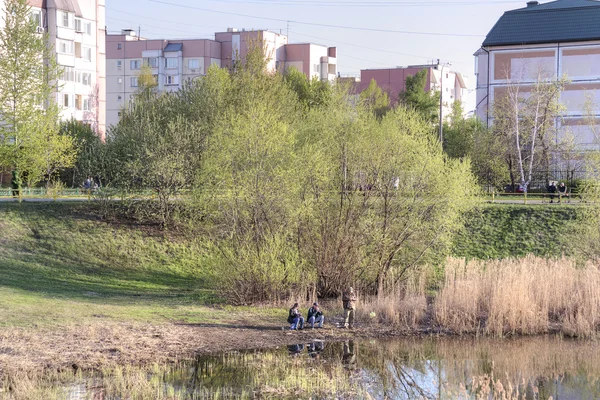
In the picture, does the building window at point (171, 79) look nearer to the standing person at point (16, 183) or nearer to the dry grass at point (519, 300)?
the standing person at point (16, 183)

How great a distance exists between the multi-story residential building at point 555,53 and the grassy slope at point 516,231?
20348mm

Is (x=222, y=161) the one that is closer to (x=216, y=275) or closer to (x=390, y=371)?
(x=216, y=275)

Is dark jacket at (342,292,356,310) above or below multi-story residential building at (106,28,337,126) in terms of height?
below

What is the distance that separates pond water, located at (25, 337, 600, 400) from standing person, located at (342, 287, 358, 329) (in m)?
1.43

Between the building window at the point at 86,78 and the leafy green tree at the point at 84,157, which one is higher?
the building window at the point at 86,78

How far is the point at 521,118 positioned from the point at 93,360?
45366 mm

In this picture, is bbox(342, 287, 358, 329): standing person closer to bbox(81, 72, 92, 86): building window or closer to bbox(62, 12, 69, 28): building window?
bbox(62, 12, 69, 28): building window

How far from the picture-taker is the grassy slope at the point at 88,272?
76.1 ft

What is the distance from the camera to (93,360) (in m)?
17.8

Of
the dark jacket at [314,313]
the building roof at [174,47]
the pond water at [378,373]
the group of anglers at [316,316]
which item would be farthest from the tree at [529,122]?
the building roof at [174,47]

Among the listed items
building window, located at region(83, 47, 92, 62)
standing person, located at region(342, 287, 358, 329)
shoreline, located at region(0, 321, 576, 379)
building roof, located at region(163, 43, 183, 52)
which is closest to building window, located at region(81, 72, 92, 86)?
building window, located at region(83, 47, 92, 62)

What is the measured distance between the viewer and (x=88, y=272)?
32.6m

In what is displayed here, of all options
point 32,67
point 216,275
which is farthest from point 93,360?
point 32,67

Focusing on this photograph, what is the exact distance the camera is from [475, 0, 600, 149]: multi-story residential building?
61.2 metres
